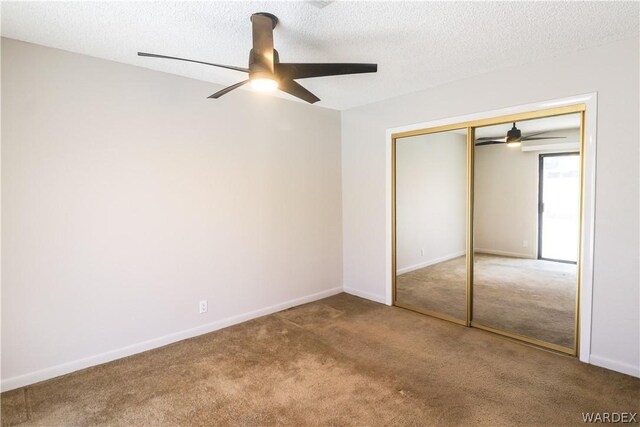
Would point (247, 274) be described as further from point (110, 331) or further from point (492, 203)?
point (492, 203)

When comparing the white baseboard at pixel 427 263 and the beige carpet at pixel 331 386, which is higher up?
the white baseboard at pixel 427 263

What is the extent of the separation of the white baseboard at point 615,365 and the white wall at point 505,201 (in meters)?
1.02

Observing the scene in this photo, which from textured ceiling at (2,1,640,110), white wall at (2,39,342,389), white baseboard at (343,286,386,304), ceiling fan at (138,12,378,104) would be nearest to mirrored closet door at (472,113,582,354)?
textured ceiling at (2,1,640,110)

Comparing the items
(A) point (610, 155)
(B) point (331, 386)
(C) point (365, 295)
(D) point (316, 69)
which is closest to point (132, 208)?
(D) point (316, 69)

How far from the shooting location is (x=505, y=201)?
3.58m

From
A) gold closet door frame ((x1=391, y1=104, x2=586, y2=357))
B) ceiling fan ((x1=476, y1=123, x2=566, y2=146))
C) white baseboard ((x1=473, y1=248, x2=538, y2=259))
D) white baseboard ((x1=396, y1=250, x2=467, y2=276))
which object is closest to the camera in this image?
gold closet door frame ((x1=391, y1=104, x2=586, y2=357))

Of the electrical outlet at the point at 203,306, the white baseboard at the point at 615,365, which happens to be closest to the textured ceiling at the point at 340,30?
the electrical outlet at the point at 203,306

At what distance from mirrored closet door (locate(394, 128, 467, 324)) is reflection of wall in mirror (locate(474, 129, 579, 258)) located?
6.4 inches

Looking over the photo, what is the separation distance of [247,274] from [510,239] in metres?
2.84

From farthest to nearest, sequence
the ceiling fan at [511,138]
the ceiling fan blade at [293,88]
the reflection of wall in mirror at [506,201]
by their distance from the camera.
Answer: the reflection of wall in mirror at [506,201], the ceiling fan at [511,138], the ceiling fan blade at [293,88]

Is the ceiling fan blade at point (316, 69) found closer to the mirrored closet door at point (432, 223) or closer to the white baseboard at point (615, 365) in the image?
the mirrored closet door at point (432, 223)

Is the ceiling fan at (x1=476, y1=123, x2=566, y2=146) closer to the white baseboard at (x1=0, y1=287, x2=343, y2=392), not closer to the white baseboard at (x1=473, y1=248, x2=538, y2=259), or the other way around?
the white baseboard at (x1=473, y1=248, x2=538, y2=259)

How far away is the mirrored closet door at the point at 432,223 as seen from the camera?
12.3ft

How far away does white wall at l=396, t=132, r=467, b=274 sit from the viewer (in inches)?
148
